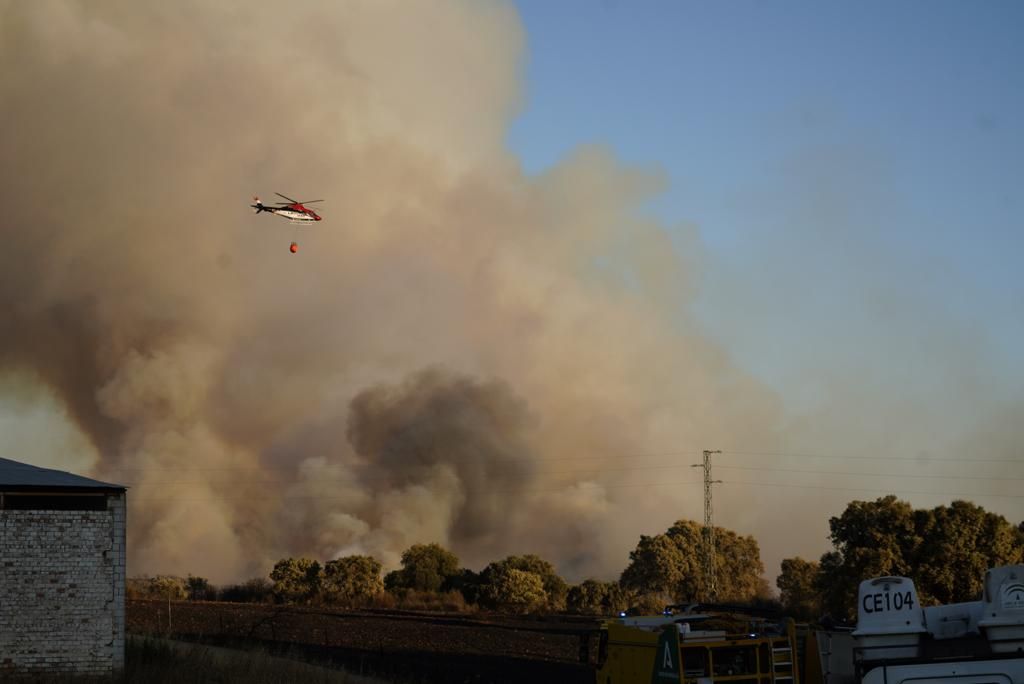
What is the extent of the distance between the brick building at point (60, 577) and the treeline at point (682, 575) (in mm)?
31535

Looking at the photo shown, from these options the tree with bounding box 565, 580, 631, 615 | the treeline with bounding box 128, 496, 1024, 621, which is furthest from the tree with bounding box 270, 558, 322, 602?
the tree with bounding box 565, 580, 631, 615

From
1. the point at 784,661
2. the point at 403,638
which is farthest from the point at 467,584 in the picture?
the point at 784,661

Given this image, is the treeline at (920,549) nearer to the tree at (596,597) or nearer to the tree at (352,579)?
the tree at (596,597)

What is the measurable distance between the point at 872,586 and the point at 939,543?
3800 centimetres

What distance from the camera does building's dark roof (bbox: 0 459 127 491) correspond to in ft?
88.8

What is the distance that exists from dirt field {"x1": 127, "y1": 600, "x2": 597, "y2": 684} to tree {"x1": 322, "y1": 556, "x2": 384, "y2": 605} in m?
17.5

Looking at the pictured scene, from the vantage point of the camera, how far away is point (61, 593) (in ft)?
89.0

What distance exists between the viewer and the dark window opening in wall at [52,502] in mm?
27062

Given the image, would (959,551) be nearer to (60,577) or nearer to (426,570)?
(60,577)

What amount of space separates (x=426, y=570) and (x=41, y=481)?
62.9m

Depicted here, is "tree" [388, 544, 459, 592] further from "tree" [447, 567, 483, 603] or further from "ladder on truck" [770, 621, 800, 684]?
"ladder on truck" [770, 621, 800, 684]

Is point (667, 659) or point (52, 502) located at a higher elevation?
point (52, 502)

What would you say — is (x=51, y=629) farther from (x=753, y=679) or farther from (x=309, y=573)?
(x=309, y=573)

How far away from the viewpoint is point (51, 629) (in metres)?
27.0
